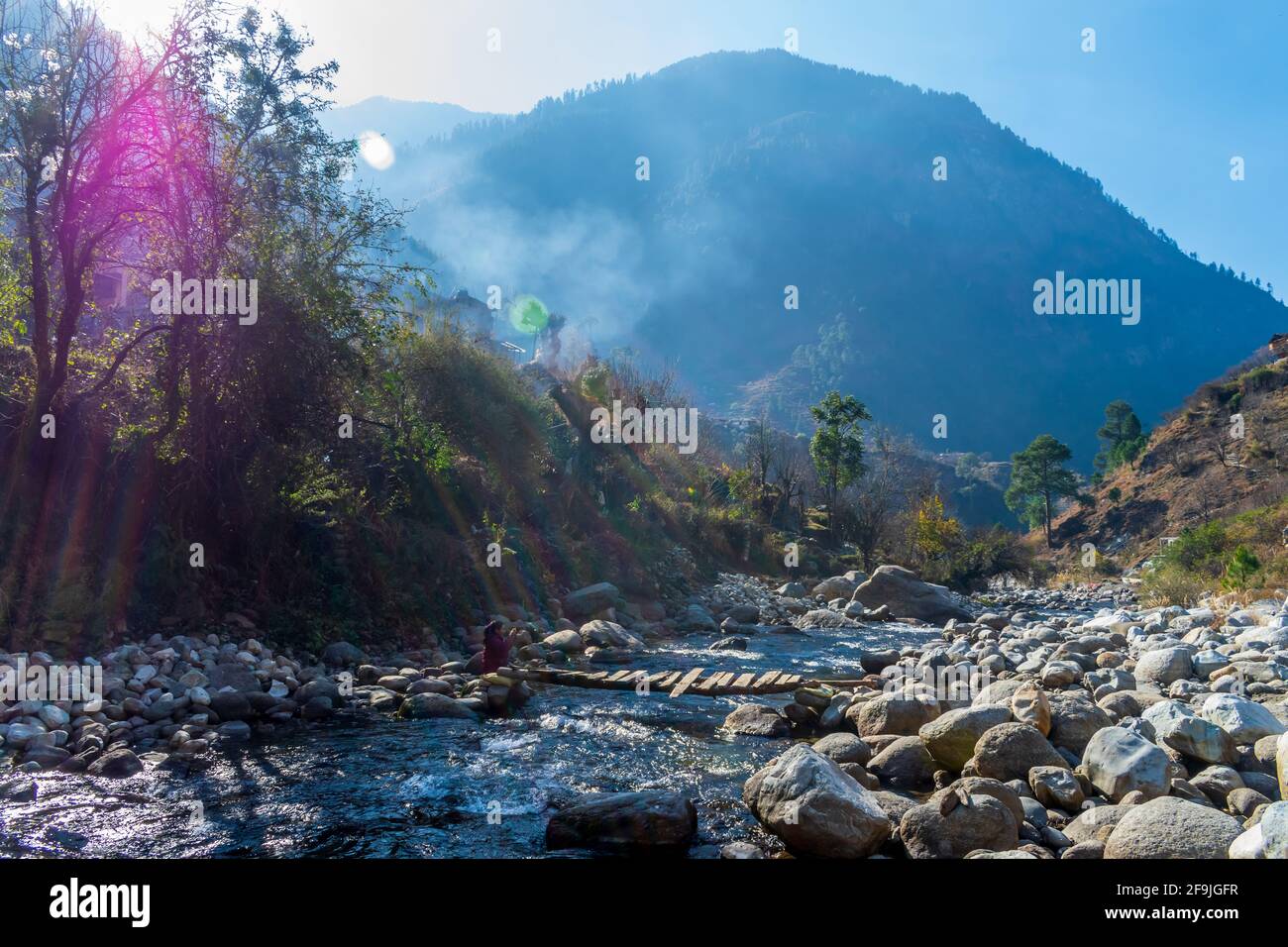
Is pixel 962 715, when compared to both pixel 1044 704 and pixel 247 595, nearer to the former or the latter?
pixel 1044 704

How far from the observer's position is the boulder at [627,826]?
5.87m

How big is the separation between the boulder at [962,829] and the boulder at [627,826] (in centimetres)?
160

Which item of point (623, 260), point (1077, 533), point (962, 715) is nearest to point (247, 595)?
point (962, 715)

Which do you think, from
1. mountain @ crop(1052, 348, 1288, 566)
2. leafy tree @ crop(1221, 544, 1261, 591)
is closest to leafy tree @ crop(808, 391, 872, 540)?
mountain @ crop(1052, 348, 1288, 566)

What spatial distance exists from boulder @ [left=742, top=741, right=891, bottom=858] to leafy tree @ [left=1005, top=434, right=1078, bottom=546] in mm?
58308

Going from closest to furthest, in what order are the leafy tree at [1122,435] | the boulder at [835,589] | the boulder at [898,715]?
the boulder at [898,715], the boulder at [835,589], the leafy tree at [1122,435]

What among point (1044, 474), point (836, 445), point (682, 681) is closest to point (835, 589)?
point (836, 445)

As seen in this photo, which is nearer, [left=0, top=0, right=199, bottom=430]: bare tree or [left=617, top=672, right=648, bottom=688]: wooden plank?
[left=0, top=0, right=199, bottom=430]: bare tree

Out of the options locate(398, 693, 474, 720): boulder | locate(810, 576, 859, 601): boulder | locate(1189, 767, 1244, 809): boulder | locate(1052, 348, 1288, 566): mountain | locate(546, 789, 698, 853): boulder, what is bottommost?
locate(810, 576, 859, 601): boulder

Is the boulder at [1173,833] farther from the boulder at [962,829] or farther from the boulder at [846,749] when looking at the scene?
the boulder at [846,749]

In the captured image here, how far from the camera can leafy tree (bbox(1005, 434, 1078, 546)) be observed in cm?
6044

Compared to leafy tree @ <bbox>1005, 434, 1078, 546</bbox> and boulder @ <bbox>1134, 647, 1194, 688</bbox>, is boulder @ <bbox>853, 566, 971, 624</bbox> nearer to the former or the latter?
boulder @ <bbox>1134, 647, 1194, 688</bbox>

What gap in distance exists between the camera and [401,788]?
7.22 m

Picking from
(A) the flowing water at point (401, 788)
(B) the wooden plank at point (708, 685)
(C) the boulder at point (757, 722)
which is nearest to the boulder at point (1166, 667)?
(C) the boulder at point (757, 722)
